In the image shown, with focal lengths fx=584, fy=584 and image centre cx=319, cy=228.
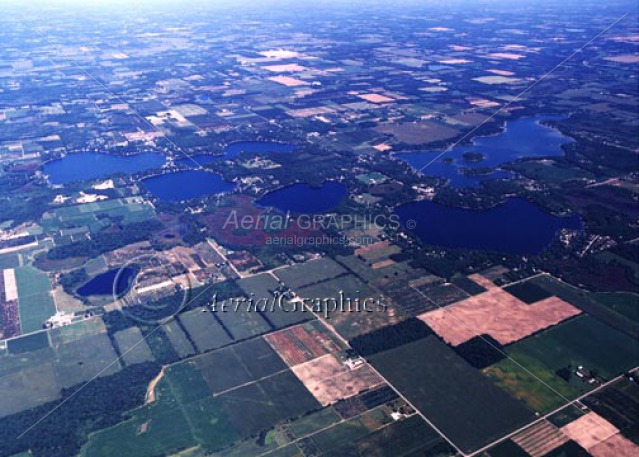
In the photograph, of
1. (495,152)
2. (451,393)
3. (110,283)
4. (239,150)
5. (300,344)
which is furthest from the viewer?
(239,150)

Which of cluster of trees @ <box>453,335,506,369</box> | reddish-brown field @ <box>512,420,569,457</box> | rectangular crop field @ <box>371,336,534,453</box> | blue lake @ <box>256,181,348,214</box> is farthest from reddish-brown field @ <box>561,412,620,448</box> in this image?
blue lake @ <box>256,181,348,214</box>

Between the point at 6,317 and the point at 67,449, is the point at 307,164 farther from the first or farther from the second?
the point at 67,449

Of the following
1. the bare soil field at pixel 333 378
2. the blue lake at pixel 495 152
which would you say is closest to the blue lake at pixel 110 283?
the bare soil field at pixel 333 378

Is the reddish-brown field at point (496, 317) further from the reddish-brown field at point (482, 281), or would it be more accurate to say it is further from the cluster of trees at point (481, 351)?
the reddish-brown field at point (482, 281)

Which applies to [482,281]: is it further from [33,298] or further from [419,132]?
[419,132]

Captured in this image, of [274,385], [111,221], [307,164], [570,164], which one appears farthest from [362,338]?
[570,164]

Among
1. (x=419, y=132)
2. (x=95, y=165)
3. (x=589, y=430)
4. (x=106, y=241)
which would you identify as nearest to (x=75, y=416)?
(x=106, y=241)
